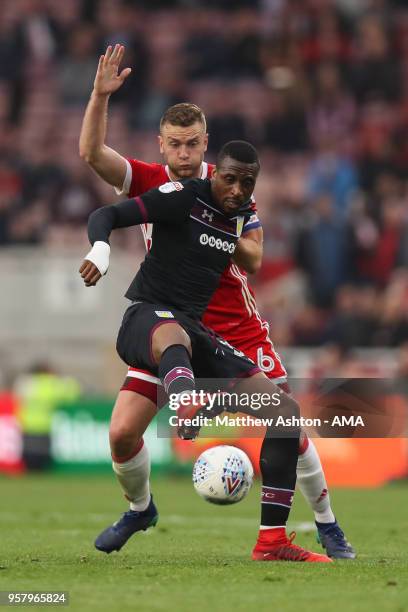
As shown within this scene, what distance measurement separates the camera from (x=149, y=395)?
7695 millimetres

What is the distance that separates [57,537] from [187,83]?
13.9 metres

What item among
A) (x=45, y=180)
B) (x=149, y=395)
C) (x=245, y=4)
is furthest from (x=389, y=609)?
(x=245, y=4)

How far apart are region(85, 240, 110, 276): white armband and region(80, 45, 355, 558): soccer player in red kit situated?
769mm

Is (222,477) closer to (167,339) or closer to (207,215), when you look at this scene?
(167,339)

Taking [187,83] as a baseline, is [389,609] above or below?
below

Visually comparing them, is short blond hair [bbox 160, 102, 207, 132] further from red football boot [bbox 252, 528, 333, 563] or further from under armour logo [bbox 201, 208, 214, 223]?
red football boot [bbox 252, 528, 333, 563]

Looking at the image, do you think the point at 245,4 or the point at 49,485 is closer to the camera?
the point at 49,485

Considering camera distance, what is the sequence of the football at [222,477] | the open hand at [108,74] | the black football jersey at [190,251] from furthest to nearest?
the open hand at [108,74] < the black football jersey at [190,251] < the football at [222,477]

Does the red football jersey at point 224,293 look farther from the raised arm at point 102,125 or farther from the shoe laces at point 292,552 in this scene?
the shoe laces at point 292,552

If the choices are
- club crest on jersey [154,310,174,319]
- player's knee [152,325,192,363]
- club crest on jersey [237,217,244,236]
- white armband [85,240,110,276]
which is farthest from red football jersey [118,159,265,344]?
white armband [85,240,110,276]

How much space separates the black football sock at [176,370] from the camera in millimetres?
6879

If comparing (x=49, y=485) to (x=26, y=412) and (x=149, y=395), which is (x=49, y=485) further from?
(x=149, y=395)

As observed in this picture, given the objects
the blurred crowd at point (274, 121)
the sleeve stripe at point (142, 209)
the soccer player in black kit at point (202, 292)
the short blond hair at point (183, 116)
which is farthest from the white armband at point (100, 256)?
the blurred crowd at point (274, 121)

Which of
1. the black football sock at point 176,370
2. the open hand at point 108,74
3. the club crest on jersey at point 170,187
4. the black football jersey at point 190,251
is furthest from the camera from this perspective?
the open hand at point 108,74
